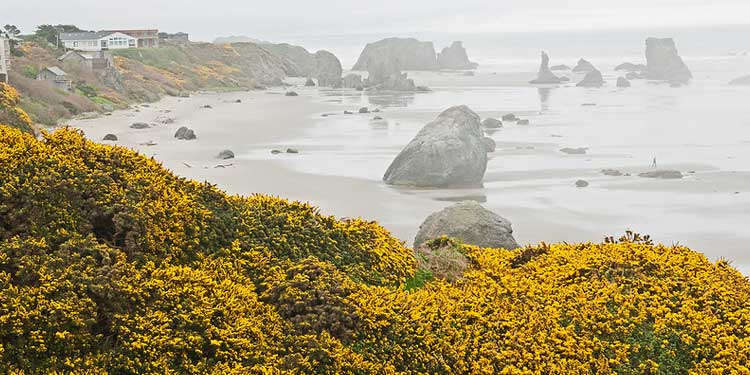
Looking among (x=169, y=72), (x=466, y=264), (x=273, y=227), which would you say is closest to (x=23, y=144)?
(x=273, y=227)

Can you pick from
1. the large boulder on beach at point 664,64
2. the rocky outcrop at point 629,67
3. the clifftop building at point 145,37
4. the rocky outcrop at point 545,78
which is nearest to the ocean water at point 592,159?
the rocky outcrop at point 545,78

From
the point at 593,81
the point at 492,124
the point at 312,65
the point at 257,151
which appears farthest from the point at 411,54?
the point at 257,151

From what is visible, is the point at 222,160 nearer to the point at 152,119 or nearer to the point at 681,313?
the point at 152,119

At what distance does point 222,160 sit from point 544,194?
12.0m

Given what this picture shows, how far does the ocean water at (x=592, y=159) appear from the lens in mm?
20922

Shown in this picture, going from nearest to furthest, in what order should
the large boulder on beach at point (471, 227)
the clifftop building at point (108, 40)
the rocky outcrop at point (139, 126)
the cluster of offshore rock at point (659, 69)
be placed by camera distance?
the large boulder on beach at point (471, 227) → the rocky outcrop at point (139, 126) → the clifftop building at point (108, 40) → the cluster of offshore rock at point (659, 69)

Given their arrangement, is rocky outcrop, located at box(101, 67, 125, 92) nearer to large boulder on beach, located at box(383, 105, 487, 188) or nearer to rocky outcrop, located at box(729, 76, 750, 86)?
large boulder on beach, located at box(383, 105, 487, 188)

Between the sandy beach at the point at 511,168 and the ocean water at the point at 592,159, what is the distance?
0.22 feet

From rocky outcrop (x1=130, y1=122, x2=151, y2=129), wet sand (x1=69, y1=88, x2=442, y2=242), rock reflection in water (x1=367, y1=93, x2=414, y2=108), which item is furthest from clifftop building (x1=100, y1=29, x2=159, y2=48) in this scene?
rocky outcrop (x1=130, y1=122, x2=151, y2=129)

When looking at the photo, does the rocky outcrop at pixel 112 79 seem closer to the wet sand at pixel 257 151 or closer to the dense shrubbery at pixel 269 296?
the wet sand at pixel 257 151

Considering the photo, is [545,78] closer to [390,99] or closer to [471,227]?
[390,99]

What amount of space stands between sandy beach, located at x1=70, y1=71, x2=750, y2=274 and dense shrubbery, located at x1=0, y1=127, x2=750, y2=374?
302 inches

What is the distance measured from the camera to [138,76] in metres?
67.2

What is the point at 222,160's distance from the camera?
28.7 meters
